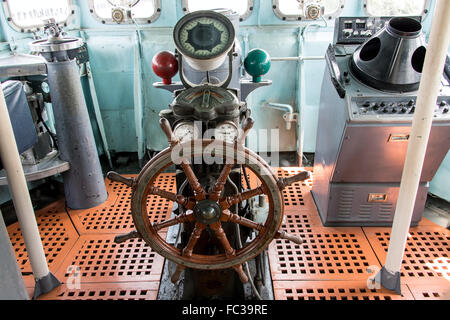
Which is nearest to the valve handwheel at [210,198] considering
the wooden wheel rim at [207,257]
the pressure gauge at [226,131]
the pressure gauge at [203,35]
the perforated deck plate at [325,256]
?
the wooden wheel rim at [207,257]

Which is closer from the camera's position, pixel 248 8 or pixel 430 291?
pixel 430 291

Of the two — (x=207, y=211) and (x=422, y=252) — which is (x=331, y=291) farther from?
(x=207, y=211)

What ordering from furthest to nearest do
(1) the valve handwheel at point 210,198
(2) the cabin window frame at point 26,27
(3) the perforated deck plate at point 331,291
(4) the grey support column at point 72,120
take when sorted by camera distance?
(2) the cabin window frame at point 26,27, (4) the grey support column at point 72,120, (3) the perforated deck plate at point 331,291, (1) the valve handwheel at point 210,198

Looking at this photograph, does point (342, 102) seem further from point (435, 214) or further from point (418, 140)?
point (435, 214)

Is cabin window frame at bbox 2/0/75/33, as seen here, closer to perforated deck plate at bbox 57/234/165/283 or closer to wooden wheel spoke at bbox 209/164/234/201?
perforated deck plate at bbox 57/234/165/283

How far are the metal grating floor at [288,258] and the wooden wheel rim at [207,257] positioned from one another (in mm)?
590

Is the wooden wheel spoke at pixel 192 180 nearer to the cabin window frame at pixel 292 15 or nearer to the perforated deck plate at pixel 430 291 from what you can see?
the perforated deck plate at pixel 430 291

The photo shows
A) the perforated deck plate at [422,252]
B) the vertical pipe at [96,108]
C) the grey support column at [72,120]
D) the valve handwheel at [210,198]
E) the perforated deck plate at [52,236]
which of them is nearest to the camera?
the valve handwheel at [210,198]

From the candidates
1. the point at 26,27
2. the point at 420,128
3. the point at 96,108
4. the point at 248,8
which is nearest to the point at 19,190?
the point at 420,128

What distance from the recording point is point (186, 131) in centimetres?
148

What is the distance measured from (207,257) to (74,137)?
1565mm

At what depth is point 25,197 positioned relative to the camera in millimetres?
1607

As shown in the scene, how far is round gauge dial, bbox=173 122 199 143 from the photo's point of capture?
4.75 ft

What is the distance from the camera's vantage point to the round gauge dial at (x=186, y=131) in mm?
1448
